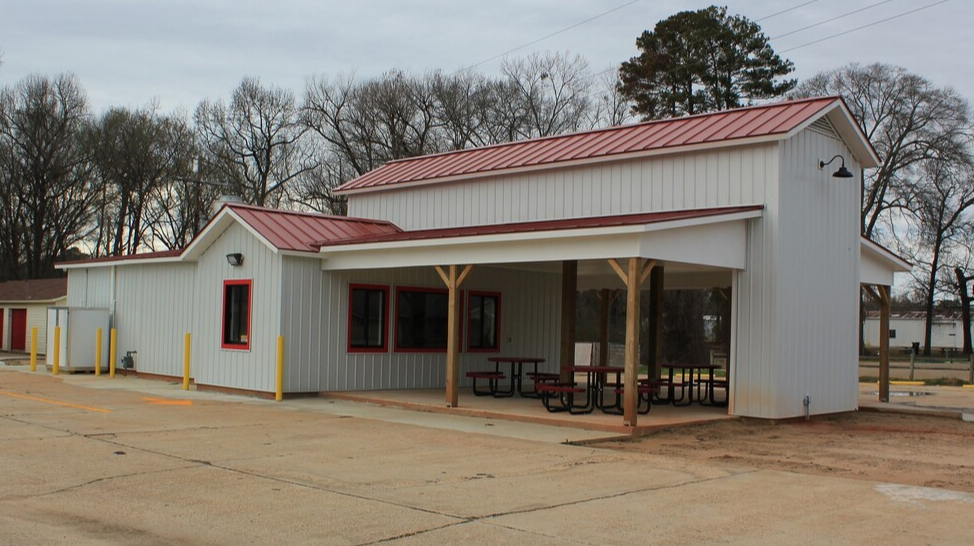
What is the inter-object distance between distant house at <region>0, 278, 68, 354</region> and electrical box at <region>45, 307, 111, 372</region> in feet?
38.3

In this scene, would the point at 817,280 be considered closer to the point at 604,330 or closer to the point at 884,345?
the point at 884,345

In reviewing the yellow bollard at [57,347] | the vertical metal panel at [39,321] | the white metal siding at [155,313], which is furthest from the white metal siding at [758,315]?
the vertical metal panel at [39,321]

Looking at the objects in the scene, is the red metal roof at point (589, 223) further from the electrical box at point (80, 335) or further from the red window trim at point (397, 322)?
the electrical box at point (80, 335)

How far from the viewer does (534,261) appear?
13898 mm

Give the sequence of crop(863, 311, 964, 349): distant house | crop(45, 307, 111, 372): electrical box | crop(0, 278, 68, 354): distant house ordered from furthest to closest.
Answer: crop(863, 311, 964, 349): distant house, crop(0, 278, 68, 354): distant house, crop(45, 307, 111, 372): electrical box

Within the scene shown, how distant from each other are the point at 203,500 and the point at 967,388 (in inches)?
920

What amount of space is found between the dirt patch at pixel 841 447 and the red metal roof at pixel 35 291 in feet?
85.5

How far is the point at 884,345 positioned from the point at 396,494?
41.2 feet

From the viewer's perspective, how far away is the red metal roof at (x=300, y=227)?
55.6 feet

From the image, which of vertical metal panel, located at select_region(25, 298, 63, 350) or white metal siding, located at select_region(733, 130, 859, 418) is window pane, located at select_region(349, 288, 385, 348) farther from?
vertical metal panel, located at select_region(25, 298, 63, 350)

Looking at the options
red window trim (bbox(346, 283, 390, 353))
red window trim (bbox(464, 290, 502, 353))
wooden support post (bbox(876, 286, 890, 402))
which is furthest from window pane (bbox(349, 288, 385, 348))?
wooden support post (bbox(876, 286, 890, 402))

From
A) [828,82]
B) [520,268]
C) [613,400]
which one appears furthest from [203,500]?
[828,82]

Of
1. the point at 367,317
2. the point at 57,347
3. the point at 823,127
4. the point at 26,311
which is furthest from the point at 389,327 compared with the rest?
the point at 26,311

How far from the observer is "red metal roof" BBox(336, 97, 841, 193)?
15180 mm
